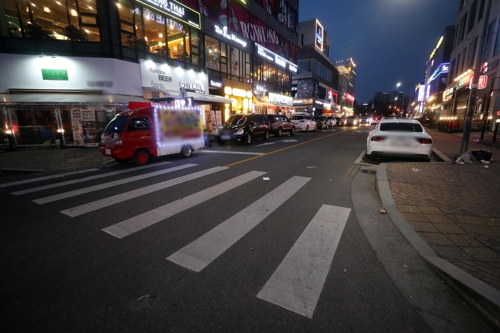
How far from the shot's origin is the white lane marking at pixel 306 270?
7.61 feet

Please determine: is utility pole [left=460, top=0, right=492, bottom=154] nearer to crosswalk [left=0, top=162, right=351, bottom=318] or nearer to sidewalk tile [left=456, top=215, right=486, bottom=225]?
sidewalk tile [left=456, top=215, right=486, bottom=225]

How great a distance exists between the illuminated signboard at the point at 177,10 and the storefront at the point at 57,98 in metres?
6.13

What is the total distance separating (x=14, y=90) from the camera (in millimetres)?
13992

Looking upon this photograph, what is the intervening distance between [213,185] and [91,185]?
11.1 ft

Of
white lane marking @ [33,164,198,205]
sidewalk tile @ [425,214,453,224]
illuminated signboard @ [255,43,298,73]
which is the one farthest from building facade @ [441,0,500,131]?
illuminated signboard @ [255,43,298,73]

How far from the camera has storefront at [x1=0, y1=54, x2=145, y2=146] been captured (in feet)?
44.1

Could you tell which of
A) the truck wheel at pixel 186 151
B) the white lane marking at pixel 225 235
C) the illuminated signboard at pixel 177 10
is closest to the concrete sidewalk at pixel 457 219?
the white lane marking at pixel 225 235

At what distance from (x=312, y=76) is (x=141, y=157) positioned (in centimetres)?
5787

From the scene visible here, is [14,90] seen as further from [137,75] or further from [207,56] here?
[207,56]

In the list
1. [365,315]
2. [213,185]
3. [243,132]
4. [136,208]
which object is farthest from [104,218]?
[243,132]

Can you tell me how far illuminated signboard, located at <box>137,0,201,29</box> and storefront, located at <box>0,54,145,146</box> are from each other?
6133 mm

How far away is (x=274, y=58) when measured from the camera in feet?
116

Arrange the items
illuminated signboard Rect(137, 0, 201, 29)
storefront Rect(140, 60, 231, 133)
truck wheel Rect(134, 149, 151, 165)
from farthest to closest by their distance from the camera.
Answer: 1. illuminated signboard Rect(137, 0, 201, 29)
2. storefront Rect(140, 60, 231, 133)
3. truck wheel Rect(134, 149, 151, 165)

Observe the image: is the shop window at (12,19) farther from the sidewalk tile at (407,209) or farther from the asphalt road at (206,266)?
the sidewalk tile at (407,209)
